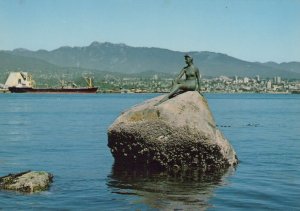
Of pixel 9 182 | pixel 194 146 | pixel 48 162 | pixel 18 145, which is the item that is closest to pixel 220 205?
pixel 194 146

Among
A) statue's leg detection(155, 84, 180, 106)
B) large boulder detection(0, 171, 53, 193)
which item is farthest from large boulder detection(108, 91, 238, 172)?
large boulder detection(0, 171, 53, 193)

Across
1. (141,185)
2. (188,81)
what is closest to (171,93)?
(188,81)

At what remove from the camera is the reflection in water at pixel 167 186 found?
18906 mm

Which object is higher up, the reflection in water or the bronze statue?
the bronze statue

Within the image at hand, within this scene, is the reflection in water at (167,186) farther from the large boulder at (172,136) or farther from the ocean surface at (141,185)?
the large boulder at (172,136)

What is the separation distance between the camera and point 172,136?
2319cm

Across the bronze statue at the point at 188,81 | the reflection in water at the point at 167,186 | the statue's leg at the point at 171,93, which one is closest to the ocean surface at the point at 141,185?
the reflection in water at the point at 167,186

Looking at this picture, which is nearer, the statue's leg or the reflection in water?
the reflection in water

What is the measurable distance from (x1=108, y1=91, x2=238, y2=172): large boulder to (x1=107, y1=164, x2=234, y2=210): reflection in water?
55cm

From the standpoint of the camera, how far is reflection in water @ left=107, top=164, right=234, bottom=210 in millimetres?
18906

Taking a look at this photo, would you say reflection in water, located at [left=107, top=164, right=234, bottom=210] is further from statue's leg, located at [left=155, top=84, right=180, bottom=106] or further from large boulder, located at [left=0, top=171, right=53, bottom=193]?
statue's leg, located at [left=155, top=84, right=180, bottom=106]

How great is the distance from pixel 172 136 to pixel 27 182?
6.24 m

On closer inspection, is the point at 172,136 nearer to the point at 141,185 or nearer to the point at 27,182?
the point at 141,185

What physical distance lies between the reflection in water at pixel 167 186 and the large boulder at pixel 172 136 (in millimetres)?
551
